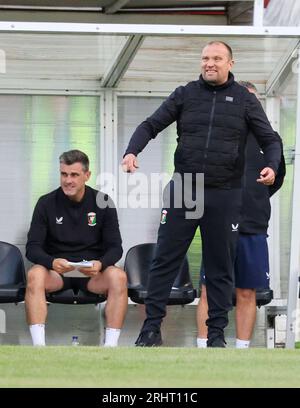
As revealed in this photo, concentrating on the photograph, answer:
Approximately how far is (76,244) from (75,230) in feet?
0.36

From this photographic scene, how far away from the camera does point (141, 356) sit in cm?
706

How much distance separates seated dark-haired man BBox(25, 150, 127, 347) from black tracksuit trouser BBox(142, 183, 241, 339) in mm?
1207

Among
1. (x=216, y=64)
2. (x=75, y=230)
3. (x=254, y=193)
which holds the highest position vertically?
(x=216, y=64)

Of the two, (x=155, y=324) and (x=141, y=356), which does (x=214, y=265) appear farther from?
(x=141, y=356)

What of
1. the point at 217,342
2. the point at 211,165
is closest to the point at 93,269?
the point at 217,342

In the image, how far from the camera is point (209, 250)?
27.3 feet

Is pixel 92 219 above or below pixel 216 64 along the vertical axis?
below

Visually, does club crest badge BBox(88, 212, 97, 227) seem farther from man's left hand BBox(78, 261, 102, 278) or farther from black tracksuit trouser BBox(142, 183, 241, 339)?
black tracksuit trouser BBox(142, 183, 241, 339)

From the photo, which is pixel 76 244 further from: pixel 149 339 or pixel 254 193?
pixel 149 339

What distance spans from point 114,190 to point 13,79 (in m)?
1.24

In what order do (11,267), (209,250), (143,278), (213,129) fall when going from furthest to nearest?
(143,278), (11,267), (209,250), (213,129)

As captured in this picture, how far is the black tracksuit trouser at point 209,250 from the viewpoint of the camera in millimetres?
8203
